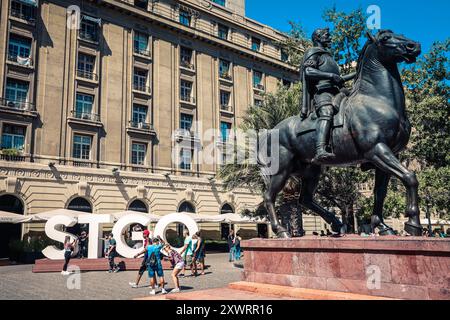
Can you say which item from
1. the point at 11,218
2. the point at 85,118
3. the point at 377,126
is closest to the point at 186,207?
the point at 85,118

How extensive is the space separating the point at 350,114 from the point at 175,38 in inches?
1300

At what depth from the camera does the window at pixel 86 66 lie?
3077 centimetres

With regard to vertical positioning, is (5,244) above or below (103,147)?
below

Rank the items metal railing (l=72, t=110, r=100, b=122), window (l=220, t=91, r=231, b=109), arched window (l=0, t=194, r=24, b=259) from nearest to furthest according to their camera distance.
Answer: arched window (l=0, t=194, r=24, b=259)
metal railing (l=72, t=110, r=100, b=122)
window (l=220, t=91, r=231, b=109)

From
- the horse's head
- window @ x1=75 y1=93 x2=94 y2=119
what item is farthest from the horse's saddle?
window @ x1=75 y1=93 x2=94 y2=119

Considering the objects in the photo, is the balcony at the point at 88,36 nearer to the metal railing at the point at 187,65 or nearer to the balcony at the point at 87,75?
the balcony at the point at 87,75

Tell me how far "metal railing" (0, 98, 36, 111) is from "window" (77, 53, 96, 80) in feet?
15.1

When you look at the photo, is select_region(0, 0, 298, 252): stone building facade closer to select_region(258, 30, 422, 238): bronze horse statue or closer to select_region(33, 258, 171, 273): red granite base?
select_region(33, 258, 171, 273): red granite base

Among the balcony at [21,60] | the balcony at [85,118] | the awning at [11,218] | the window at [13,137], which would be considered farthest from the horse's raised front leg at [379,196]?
the balcony at [21,60]

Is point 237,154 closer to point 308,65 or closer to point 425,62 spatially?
point 425,62

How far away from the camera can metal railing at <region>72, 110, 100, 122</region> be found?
98.0ft

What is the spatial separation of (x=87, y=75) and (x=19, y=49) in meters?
4.93
